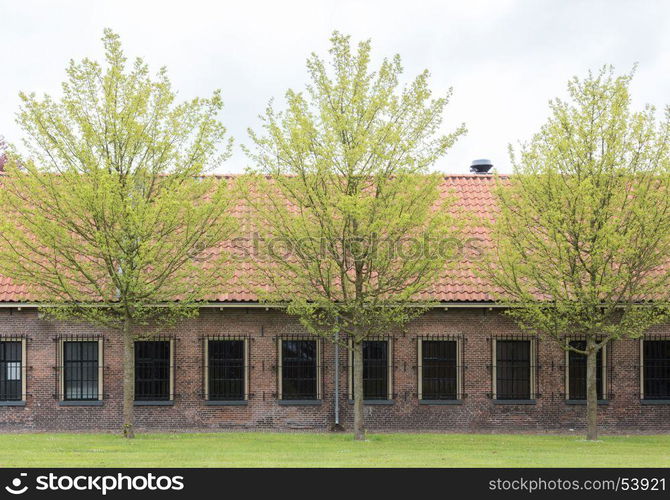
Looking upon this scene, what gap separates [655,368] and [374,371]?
23.6 ft

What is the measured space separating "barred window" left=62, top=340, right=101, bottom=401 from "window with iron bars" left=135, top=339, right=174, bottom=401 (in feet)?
3.30

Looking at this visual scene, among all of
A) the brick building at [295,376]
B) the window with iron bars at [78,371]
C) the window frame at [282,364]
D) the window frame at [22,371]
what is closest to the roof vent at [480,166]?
the brick building at [295,376]

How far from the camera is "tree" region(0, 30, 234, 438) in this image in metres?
19.3

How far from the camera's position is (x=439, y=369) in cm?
2405

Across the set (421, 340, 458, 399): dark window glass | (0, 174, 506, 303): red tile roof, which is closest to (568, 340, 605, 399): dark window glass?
(0, 174, 506, 303): red tile roof

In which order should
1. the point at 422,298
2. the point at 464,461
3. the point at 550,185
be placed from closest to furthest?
the point at 464,461, the point at 550,185, the point at 422,298

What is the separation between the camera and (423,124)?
19703 mm

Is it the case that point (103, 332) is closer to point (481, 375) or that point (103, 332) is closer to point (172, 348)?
point (172, 348)

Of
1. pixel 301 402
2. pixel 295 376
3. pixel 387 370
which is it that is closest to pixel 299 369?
pixel 295 376

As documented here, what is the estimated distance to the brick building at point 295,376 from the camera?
23.7 meters

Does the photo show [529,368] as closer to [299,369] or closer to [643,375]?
[643,375]

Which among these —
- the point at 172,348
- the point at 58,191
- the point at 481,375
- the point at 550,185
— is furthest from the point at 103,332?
the point at 550,185

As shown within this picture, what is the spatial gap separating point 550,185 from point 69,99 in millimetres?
10184
